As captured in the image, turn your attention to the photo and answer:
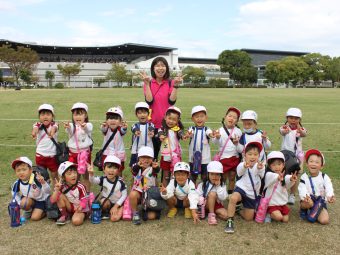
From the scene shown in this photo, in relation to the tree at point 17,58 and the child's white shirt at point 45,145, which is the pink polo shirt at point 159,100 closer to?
the child's white shirt at point 45,145

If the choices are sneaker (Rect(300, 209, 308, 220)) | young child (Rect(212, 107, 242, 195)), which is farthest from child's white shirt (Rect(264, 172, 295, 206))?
young child (Rect(212, 107, 242, 195))

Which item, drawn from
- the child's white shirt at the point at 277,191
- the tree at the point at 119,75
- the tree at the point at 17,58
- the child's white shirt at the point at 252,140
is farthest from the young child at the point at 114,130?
the tree at the point at 119,75

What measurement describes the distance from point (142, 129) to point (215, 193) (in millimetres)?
1475

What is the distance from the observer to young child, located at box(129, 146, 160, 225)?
440cm

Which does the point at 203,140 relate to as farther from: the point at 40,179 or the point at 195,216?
the point at 40,179

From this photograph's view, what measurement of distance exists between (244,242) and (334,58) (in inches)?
3303

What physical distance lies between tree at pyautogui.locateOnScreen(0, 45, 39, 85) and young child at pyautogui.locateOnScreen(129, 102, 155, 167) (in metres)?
59.8

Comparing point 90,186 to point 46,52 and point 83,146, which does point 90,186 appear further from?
point 46,52

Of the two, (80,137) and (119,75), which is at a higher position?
(119,75)

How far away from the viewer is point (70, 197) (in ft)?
14.2

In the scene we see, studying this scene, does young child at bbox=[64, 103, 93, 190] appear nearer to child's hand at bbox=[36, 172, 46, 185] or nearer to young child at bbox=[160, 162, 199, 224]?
child's hand at bbox=[36, 172, 46, 185]

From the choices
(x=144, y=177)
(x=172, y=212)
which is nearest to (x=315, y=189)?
(x=172, y=212)

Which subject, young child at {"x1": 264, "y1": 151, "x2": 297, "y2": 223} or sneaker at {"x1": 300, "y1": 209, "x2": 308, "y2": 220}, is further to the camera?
sneaker at {"x1": 300, "y1": 209, "x2": 308, "y2": 220}

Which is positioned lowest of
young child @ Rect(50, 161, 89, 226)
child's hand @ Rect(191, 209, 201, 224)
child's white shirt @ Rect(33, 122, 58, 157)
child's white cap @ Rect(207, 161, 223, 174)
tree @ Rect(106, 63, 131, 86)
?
child's hand @ Rect(191, 209, 201, 224)
